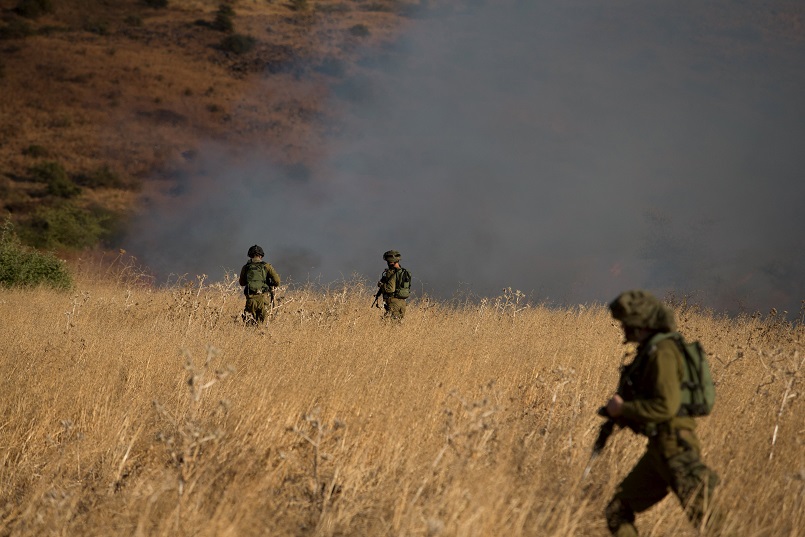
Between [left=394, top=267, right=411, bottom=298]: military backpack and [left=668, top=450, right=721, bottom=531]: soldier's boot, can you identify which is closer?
[left=668, top=450, right=721, bottom=531]: soldier's boot

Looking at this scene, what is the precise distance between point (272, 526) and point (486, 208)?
22.4 meters

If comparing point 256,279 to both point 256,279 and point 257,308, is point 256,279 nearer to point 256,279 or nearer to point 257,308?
point 256,279

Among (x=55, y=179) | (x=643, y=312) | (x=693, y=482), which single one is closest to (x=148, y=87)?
(x=55, y=179)

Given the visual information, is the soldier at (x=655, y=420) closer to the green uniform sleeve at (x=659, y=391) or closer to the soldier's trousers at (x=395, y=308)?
the green uniform sleeve at (x=659, y=391)

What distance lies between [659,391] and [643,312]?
35 cm

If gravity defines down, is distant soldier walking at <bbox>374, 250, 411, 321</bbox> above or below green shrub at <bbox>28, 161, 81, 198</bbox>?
above

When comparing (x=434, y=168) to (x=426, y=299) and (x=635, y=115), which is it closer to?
(x=635, y=115)

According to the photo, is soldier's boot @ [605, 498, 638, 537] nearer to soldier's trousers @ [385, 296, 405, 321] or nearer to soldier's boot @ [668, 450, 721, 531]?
soldier's boot @ [668, 450, 721, 531]

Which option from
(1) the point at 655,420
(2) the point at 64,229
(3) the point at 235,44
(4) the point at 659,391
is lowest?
(2) the point at 64,229

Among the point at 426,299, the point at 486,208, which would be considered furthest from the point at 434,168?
the point at 426,299

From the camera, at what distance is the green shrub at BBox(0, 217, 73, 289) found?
12500 millimetres

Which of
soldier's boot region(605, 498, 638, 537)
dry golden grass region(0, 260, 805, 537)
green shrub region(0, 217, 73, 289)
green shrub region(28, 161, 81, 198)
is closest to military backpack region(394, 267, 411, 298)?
dry golden grass region(0, 260, 805, 537)

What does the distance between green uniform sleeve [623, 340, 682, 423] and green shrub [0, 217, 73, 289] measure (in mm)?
11417

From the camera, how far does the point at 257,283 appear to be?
31.4ft
